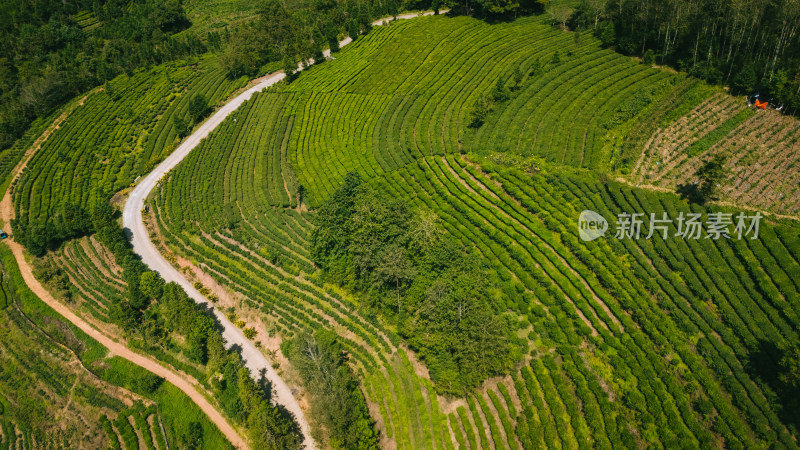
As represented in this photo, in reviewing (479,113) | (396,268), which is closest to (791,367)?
(396,268)

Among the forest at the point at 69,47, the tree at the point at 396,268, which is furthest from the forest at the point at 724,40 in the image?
the forest at the point at 69,47

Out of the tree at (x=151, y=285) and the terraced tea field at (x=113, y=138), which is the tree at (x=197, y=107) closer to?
the terraced tea field at (x=113, y=138)

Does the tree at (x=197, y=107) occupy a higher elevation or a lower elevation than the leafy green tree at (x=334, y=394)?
higher

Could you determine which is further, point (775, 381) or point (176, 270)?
point (176, 270)

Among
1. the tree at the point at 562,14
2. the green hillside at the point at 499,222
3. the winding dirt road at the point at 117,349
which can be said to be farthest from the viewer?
the tree at the point at 562,14

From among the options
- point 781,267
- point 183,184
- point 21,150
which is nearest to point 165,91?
point 21,150

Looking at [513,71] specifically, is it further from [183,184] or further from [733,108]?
[183,184]

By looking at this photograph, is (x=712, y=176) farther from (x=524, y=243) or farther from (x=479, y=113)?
(x=479, y=113)
